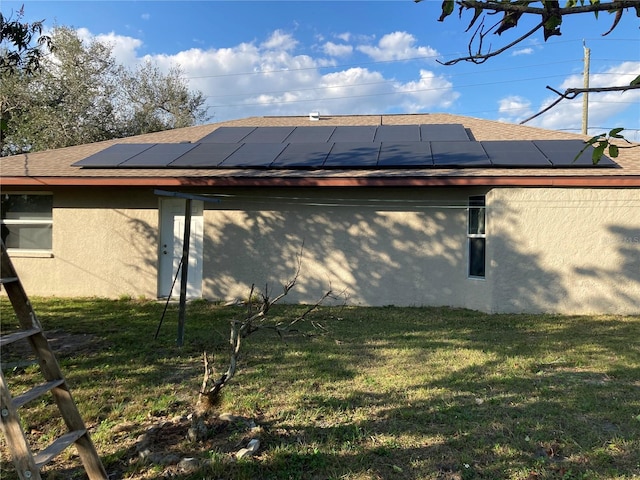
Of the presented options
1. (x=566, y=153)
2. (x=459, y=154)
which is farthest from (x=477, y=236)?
(x=566, y=153)

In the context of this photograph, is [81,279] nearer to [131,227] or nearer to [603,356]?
[131,227]

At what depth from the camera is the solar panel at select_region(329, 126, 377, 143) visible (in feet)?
36.3

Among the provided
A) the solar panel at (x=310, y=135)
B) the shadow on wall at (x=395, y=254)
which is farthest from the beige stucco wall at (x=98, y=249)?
the solar panel at (x=310, y=135)

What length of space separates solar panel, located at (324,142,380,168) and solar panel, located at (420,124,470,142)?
153 cm

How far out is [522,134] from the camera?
Result: 11.1m

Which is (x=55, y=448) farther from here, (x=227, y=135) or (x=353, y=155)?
(x=227, y=135)

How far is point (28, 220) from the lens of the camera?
32.5 feet

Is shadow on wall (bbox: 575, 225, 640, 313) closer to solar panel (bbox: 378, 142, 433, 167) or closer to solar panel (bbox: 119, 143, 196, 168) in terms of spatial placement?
solar panel (bbox: 378, 142, 433, 167)

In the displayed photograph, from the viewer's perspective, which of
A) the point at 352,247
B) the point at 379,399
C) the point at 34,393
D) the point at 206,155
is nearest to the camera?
the point at 34,393

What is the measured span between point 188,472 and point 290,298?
6.36m

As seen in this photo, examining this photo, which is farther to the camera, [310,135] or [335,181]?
[310,135]

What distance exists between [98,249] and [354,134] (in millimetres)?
6886

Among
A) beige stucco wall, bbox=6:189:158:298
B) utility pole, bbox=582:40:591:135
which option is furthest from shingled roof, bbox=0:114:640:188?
utility pole, bbox=582:40:591:135

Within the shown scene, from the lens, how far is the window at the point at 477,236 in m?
8.67
